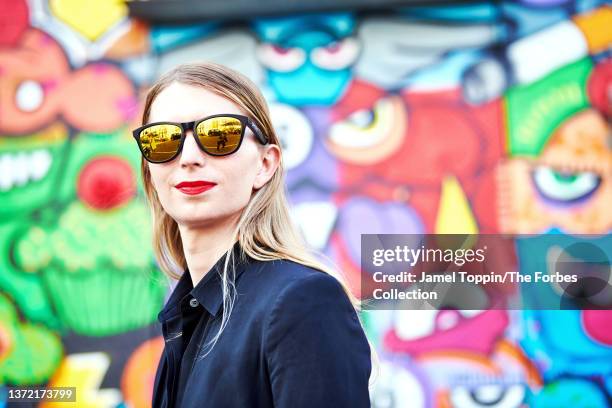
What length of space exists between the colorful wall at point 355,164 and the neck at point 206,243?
2.75 meters

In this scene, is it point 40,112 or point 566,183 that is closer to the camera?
point 566,183

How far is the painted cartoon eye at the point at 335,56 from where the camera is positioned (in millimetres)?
4402

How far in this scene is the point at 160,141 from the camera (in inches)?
58.1

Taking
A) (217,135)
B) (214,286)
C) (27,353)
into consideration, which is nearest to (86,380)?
(27,353)

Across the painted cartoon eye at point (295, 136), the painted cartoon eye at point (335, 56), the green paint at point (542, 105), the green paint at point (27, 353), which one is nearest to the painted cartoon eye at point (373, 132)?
the painted cartoon eye at point (295, 136)

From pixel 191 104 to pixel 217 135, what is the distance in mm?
104

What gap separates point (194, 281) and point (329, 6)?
10.2 feet

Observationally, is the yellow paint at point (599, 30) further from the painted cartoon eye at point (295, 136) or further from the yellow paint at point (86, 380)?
the yellow paint at point (86, 380)

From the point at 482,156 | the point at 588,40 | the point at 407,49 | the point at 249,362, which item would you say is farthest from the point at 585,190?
the point at 249,362

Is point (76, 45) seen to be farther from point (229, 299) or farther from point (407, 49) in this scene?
point (229, 299)

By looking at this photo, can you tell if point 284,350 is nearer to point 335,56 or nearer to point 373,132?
point 373,132

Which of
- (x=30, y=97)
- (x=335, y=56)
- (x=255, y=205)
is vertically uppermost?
(x=335, y=56)

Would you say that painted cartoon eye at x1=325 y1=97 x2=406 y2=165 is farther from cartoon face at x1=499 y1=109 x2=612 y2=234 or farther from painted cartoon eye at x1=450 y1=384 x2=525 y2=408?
painted cartoon eye at x1=450 y1=384 x2=525 y2=408

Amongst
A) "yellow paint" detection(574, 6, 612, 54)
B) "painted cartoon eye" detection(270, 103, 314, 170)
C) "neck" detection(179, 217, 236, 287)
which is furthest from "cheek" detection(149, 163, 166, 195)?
"yellow paint" detection(574, 6, 612, 54)
